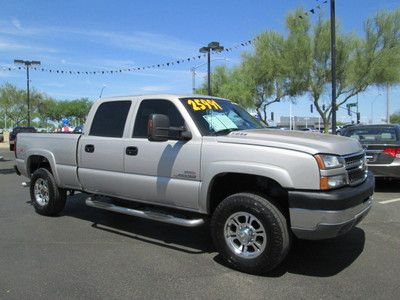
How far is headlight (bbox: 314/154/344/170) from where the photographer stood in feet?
15.5

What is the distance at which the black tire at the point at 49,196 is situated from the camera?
304 inches

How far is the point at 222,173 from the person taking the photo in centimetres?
528

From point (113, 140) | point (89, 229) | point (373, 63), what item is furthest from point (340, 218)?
point (373, 63)

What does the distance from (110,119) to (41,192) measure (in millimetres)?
2207

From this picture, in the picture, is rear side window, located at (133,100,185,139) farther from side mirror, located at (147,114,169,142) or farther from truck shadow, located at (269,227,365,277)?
truck shadow, located at (269,227,365,277)

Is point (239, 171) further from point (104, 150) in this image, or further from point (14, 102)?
point (14, 102)

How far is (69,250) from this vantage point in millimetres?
5969

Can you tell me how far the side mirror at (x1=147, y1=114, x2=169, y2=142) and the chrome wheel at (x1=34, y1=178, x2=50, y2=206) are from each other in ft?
10.3

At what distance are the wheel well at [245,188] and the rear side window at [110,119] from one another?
67.1 inches

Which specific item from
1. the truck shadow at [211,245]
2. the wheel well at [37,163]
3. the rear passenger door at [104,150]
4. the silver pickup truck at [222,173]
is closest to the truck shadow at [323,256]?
the truck shadow at [211,245]

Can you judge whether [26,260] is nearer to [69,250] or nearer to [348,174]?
[69,250]

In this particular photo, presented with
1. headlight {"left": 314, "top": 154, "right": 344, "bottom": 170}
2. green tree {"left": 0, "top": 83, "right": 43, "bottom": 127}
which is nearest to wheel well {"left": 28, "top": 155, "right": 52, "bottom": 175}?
headlight {"left": 314, "top": 154, "right": 344, "bottom": 170}

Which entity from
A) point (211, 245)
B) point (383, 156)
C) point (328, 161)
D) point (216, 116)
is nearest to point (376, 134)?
point (383, 156)

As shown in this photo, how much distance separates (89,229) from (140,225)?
2.47 ft
